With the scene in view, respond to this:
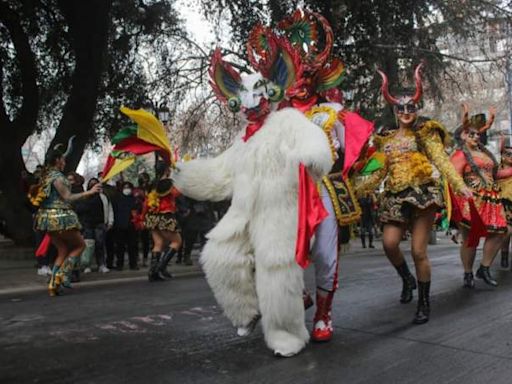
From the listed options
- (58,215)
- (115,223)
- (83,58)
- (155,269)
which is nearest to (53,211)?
(58,215)

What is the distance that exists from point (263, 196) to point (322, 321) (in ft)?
3.65

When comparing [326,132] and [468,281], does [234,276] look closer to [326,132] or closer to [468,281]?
[326,132]

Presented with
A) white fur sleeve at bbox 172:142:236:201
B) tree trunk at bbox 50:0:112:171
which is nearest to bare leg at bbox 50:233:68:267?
white fur sleeve at bbox 172:142:236:201

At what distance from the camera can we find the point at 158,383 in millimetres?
3375

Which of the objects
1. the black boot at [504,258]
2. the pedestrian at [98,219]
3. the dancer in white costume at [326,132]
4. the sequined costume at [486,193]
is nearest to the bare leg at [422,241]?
the dancer in white costume at [326,132]

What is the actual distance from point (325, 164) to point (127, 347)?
6.82 ft

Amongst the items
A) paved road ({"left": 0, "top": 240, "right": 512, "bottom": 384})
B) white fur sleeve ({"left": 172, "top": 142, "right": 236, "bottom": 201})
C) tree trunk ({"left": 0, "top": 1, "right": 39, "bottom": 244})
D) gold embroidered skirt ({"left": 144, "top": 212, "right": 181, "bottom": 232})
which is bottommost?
paved road ({"left": 0, "top": 240, "right": 512, "bottom": 384})

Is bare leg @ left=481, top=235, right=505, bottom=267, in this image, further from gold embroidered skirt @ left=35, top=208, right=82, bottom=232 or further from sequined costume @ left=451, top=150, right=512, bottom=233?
gold embroidered skirt @ left=35, top=208, right=82, bottom=232

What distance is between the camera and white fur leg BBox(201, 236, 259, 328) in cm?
398

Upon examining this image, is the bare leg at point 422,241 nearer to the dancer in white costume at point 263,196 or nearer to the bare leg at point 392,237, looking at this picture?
the bare leg at point 392,237

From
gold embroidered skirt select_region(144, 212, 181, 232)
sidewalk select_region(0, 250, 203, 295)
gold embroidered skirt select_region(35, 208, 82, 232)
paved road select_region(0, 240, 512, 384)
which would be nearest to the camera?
paved road select_region(0, 240, 512, 384)

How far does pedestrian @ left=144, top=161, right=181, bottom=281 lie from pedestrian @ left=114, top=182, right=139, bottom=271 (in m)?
1.72

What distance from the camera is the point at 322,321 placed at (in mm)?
4250

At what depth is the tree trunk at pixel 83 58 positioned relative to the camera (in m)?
12.2
